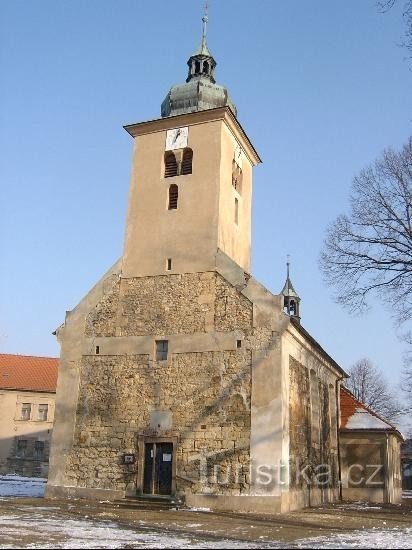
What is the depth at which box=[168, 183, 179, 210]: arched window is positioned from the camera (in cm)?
1964

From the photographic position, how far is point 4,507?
1423cm

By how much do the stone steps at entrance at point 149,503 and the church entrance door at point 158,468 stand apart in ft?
1.13

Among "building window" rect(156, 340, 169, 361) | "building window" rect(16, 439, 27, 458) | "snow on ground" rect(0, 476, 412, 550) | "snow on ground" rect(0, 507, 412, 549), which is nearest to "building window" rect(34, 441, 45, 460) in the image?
"building window" rect(16, 439, 27, 458)

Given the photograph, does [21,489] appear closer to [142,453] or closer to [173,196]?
[142,453]

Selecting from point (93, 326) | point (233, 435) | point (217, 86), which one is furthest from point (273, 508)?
point (217, 86)

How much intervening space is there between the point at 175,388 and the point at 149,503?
3.21 m

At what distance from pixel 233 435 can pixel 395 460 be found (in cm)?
1358

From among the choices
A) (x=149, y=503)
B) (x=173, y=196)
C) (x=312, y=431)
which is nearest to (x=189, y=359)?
(x=149, y=503)

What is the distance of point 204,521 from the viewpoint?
41.7 ft

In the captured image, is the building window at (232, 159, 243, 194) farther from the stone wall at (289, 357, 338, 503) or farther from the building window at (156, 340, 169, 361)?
the stone wall at (289, 357, 338, 503)

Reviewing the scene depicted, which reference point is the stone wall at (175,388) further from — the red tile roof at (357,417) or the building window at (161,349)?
the red tile roof at (357,417)

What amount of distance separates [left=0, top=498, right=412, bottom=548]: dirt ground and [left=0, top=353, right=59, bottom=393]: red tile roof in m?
24.2

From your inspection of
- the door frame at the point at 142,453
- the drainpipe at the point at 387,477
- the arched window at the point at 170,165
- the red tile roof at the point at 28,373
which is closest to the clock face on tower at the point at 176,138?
the arched window at the point at 170,165

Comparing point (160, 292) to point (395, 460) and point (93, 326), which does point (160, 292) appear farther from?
point (395, 460)
